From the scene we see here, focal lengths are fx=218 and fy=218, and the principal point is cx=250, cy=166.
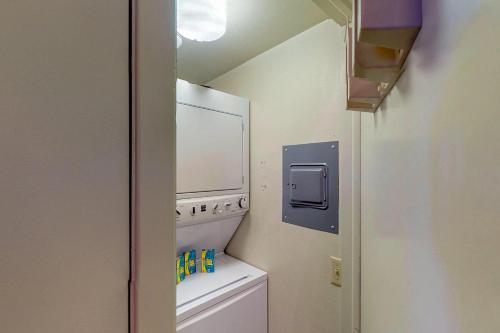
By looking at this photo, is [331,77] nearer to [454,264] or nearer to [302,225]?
[302,225]

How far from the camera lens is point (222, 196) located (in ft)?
5.65

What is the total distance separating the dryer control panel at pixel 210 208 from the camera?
4.84ft

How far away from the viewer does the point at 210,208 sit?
162 cm

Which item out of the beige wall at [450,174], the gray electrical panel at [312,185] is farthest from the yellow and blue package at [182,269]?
the beige wall at [450,174]

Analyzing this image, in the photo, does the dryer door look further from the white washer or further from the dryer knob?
the white washer

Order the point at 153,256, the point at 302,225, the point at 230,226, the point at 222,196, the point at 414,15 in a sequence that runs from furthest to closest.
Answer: the point at 230,226 → the point at 222,196 → the point at 302,225 → the point at 153,256 → the point at 414,15

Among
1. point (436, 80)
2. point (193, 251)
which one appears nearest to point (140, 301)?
point (436, 80)

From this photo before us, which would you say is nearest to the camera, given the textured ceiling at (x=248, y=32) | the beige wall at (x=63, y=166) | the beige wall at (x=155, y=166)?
the beige wall at (x=63, y=166)

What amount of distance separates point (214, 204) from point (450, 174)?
1506 millimetres

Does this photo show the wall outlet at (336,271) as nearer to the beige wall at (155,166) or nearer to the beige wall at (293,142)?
the beige wall at (293,142)

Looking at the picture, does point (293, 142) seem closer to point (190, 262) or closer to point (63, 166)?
Result: point (190, 262)

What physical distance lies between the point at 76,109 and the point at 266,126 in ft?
4.93

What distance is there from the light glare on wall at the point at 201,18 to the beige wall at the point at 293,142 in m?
0.66

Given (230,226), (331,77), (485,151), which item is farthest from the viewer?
(230,226)
